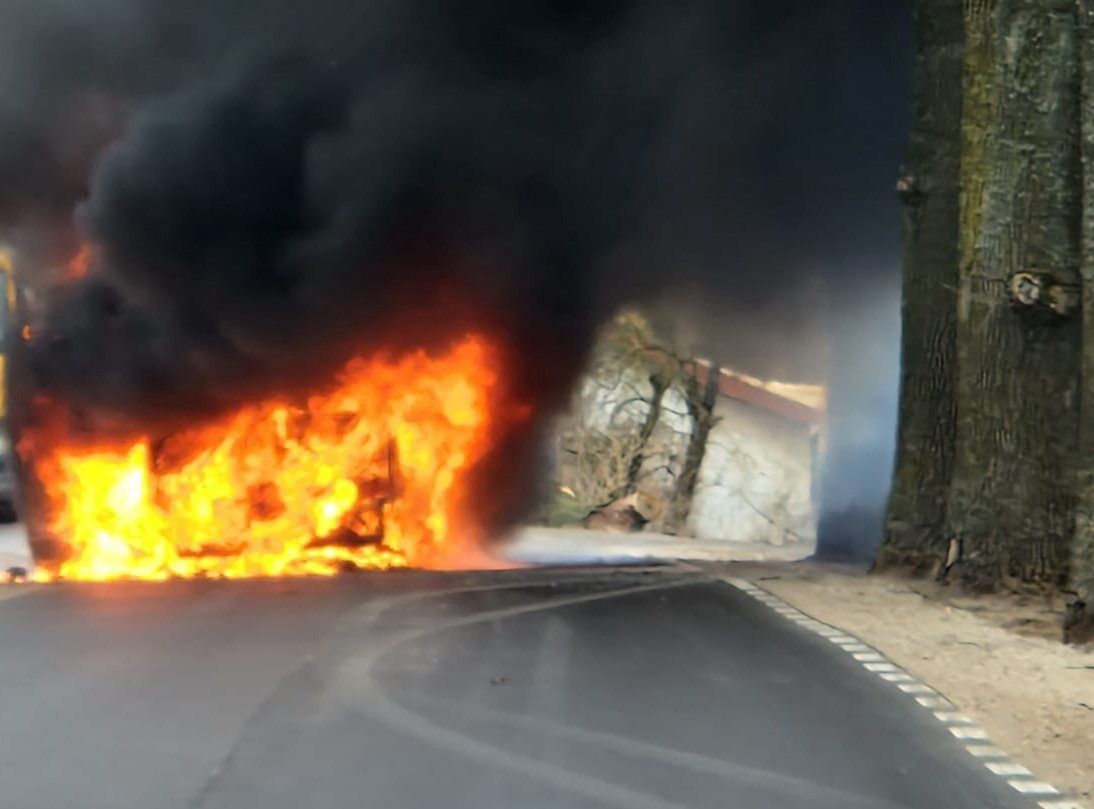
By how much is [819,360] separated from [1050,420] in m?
11.7

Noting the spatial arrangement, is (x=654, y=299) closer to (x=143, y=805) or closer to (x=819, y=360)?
(x=819, y=360)

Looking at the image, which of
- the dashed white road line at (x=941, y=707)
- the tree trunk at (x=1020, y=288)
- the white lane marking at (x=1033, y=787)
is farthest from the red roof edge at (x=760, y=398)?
the white lane marking at (x=1033, y=787)

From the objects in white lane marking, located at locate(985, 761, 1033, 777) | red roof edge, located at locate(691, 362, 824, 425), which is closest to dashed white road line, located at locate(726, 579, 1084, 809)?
white lane marking, located at locate(985, 761, 1033, 777)

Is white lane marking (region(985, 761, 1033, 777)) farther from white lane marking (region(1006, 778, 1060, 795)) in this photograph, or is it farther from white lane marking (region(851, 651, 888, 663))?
white lane marking (region(851, 651, 888, 663))

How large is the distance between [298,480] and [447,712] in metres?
8.63

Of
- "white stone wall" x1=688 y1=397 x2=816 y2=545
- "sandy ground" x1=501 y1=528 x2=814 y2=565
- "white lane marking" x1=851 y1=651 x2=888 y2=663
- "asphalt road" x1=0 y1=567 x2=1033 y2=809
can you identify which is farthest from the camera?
"white stone wall" x1=688 y1=397 x2=816 y2=545

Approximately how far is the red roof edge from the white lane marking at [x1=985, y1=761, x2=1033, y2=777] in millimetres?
18648

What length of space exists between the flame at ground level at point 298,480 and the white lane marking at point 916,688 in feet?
23.6

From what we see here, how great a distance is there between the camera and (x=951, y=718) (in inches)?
220

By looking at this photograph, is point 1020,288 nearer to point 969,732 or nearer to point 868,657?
point 868,657

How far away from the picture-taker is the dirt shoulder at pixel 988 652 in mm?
5281

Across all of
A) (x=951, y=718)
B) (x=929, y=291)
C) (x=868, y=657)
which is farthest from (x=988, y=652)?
(x=929, y=291)

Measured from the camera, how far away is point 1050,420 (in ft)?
31.4

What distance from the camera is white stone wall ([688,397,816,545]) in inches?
943
